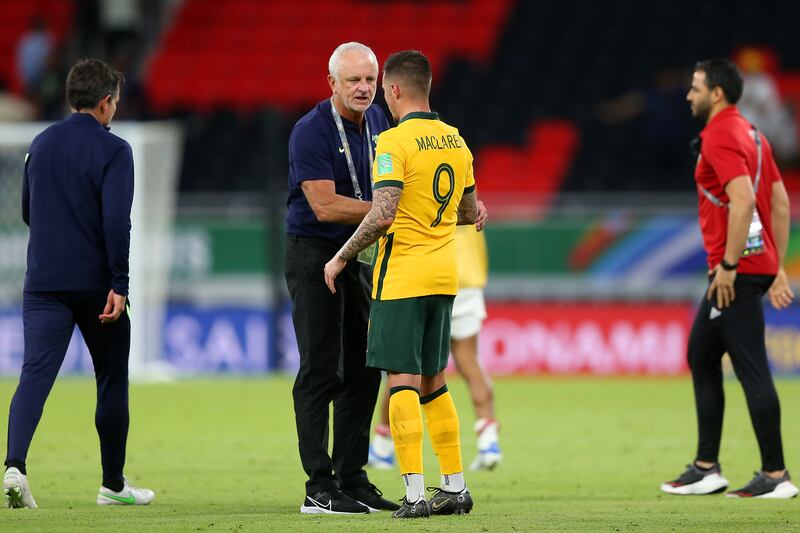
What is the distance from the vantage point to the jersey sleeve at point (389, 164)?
6590 mm

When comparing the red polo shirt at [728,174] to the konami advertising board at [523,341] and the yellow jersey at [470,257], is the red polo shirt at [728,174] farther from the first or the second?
the konami advertising board at [523,341]

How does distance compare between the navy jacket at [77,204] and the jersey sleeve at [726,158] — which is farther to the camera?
the jersey sleeve at [726,158]

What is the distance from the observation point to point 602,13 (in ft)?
75.4

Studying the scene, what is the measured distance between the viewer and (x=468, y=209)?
7.09 metres

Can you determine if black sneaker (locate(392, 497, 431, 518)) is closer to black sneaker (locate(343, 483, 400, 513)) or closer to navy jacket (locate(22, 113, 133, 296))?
black sneaker (locate(343, 483, 400, 513))

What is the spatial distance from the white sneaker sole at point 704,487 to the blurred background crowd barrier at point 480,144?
342 inches

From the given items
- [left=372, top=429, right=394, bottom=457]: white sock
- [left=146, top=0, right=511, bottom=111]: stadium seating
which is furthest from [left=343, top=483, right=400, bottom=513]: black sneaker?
[left=146, top=0, right=511, bottom=111]: stadium seating

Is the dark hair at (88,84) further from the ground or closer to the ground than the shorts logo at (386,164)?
further from the ground

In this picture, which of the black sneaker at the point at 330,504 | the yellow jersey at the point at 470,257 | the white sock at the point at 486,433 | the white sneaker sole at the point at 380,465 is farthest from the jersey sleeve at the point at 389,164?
the yellow jersey at the point at 470,257

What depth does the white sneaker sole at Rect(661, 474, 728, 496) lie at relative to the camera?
26.8ft

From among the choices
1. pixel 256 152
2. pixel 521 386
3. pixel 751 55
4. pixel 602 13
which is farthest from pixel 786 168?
pixel 256 152

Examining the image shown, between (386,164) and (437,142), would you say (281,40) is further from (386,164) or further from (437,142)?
(386,164)

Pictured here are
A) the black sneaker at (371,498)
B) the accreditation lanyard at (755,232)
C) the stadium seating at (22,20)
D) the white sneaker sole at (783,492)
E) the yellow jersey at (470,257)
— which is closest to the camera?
the black sneaker at (371,498)

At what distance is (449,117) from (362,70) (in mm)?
14361
